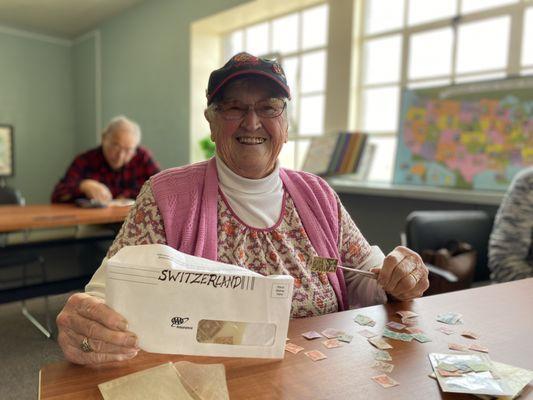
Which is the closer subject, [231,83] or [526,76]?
[231,83]

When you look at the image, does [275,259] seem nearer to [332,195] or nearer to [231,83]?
[332,195]

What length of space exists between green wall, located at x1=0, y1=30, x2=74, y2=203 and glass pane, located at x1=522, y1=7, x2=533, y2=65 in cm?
707

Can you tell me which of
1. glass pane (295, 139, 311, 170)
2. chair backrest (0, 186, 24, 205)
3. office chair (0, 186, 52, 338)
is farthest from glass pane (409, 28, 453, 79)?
chair backrest (0, 186, 24, 205)

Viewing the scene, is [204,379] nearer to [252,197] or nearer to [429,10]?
[252,197]

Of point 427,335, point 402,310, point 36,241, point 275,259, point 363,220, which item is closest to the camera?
point 427,335

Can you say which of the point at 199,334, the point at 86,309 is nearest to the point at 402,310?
the point at 199,334

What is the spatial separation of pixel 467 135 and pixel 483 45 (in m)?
0.67

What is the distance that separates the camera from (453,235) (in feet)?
7.11

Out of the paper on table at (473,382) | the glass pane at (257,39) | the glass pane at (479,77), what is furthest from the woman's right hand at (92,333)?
the glass pane at (257,39)

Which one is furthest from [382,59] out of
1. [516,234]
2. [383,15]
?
[516,234]

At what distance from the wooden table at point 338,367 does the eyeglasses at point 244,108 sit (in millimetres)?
593

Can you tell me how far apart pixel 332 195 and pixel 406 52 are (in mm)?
2417

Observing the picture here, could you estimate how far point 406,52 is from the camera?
3.30 m

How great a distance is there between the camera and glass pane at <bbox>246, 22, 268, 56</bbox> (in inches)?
184
